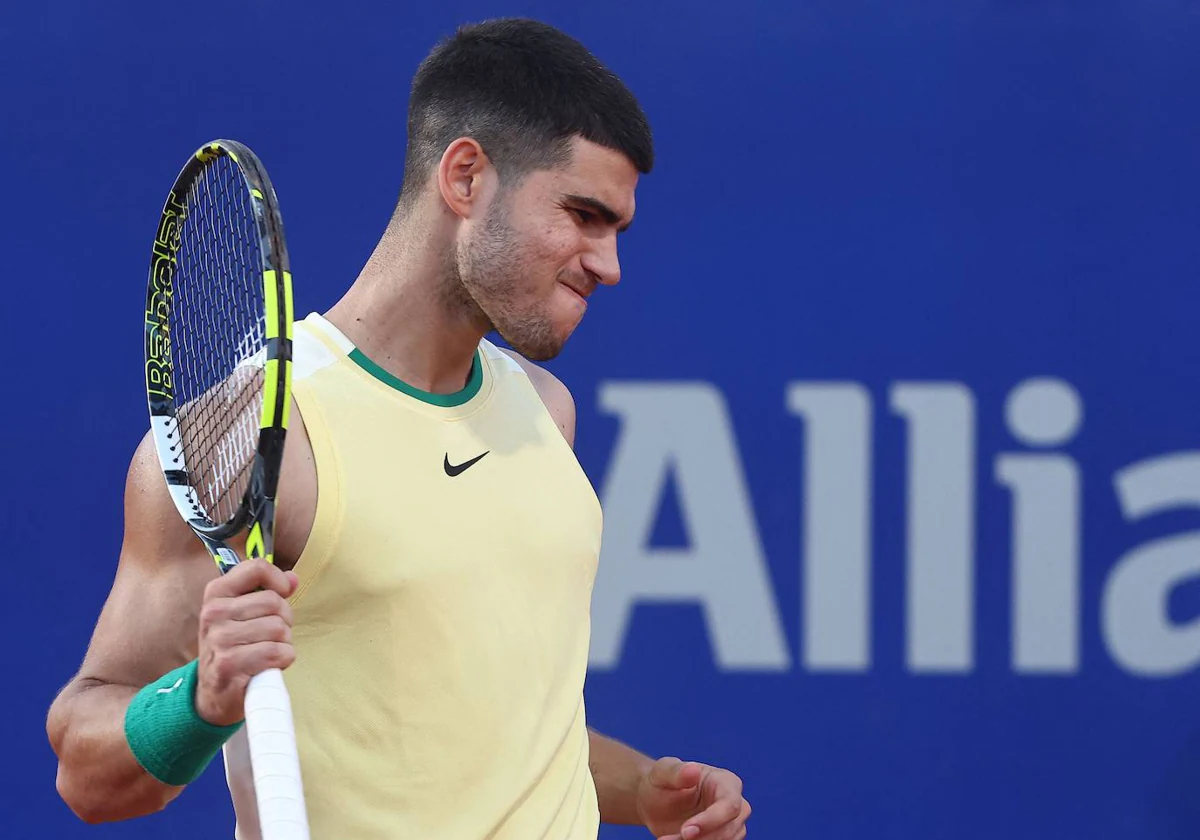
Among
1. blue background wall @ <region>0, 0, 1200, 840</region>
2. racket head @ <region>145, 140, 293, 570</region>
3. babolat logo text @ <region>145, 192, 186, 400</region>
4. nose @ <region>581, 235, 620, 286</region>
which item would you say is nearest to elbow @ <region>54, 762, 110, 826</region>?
racket head @ <region>145, 140, 293, 570</region>

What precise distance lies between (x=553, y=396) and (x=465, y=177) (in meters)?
0.31

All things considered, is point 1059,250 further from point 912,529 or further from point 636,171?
point 636,171

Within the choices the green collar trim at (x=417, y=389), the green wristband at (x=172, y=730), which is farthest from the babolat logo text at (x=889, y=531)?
the green wristband at (x=172, y=730)

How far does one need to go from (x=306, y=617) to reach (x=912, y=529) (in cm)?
160

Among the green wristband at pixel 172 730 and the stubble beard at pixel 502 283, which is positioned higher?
the stubble beard at pixel 502 283

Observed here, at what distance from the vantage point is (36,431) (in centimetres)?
288

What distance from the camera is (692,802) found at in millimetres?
1861

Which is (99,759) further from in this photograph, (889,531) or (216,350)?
(889,531)

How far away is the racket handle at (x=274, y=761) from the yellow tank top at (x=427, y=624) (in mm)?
217

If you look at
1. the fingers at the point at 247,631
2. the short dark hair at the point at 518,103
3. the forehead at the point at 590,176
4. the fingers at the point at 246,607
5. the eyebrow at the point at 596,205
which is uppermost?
the short dark hair at the point at 518,103

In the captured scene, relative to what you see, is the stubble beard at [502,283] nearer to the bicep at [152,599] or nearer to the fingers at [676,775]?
the bicep at [152,599]

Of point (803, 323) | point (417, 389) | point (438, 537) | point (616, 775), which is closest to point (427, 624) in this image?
point (438, 537)

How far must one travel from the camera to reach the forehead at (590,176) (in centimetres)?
165

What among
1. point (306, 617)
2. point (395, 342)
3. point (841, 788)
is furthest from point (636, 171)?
point (841, 788)
